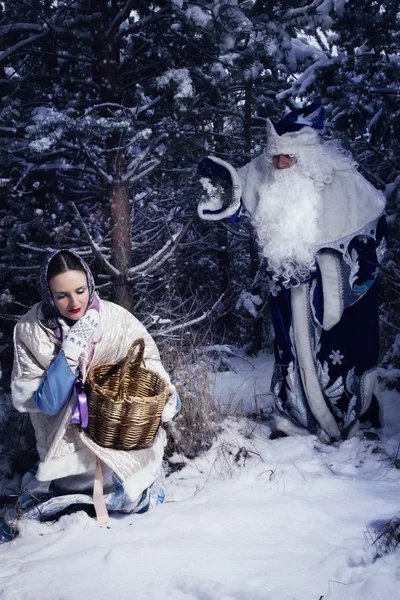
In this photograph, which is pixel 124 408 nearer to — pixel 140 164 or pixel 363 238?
pixel 140 164

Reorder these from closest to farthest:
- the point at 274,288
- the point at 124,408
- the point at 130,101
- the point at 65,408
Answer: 1. the point at 124,408
2. the point at 65,408
3. the point at 274,288
4. the point at 130,101

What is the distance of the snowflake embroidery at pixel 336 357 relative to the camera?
167 inches

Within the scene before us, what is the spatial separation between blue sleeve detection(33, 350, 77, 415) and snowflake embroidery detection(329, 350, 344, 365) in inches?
81.9

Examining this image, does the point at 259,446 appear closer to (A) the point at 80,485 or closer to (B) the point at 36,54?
(A) the point at 80,485

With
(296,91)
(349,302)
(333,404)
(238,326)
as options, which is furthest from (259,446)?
(238,326)

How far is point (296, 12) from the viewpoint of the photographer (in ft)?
13.6

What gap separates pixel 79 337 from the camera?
Answer: 3021mm

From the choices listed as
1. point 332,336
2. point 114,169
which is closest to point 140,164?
point 114,169

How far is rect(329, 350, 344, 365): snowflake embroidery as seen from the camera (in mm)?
4250

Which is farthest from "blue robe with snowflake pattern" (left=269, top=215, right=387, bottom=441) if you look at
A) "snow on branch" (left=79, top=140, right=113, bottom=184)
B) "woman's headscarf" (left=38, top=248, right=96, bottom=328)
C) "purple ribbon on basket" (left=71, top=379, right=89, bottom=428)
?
"purple ribbon on basket" (left=71, top=379, right=89, bottom=428)

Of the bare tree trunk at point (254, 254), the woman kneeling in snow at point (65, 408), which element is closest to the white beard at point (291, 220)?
the woman kneeling in snow at point (65, 408)

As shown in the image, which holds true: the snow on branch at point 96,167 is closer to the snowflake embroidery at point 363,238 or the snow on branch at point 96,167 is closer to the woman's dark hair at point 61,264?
the woman's dark hair at point 61,264

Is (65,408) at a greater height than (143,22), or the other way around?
(143,22)

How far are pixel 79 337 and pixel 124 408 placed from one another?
0.48 meters
